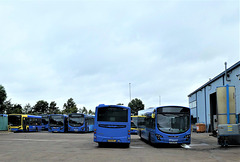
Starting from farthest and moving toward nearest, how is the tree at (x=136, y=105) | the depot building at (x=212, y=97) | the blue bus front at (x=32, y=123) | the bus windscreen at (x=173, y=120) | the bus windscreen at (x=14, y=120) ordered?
the tree at (x=136, y=105) < the blue bus front at (x=32, y=123) < the bus windscreen at (x=14, y=120) < the depot building at (x=212, y=97) < the bus windscreen at (x=173, y=120)

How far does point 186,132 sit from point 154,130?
1.98 meters

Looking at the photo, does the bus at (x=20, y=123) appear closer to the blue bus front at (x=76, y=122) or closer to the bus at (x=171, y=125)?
the blue bus front at (x=76, y=122)

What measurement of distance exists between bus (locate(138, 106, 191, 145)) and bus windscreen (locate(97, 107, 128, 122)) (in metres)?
2.16

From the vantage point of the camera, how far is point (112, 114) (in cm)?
1905

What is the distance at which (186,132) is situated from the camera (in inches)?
771

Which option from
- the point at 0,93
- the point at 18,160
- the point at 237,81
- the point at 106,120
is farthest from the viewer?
the point at 0,93

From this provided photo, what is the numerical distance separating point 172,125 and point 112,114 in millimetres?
3829

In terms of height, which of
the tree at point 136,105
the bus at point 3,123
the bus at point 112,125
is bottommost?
the bus at point 3,123

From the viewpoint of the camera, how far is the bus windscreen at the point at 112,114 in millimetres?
18953

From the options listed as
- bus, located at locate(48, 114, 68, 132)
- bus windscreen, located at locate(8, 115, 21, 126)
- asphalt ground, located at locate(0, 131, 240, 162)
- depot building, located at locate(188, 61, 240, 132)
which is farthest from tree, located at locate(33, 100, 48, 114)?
asphalt ground, located at locate(0, 131, 240, 162)

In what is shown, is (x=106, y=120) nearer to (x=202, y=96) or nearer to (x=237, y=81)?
(x=237, y=81)

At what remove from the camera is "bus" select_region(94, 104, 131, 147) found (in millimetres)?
18609

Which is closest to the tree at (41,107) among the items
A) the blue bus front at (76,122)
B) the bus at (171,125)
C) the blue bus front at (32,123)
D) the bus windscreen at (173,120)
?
the blue bus front at (32,123)

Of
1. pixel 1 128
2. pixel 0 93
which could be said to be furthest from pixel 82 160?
pixel 0 93
